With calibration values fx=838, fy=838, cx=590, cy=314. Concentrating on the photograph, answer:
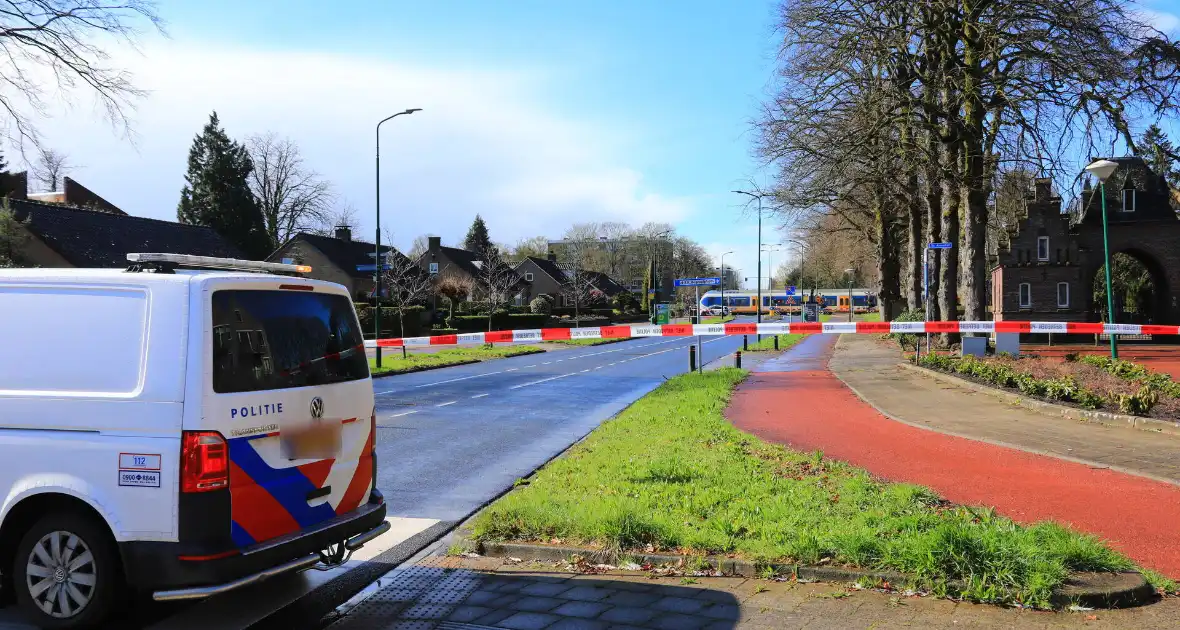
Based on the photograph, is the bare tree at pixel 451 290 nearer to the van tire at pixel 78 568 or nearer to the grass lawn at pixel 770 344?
the grass lawn at pixel 770 344

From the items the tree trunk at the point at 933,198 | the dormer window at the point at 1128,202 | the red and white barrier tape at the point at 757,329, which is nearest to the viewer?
the red and white barrier tape at the point at 757,329

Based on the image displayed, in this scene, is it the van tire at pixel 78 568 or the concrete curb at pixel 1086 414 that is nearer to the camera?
the van tire at pixel 78 568

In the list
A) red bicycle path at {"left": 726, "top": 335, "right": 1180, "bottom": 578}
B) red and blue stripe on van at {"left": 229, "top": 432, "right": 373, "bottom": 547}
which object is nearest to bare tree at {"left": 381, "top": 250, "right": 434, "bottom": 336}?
A: red bicycle path at {"left": 726, "top": 335, "right": 1180, "bottom": 578}

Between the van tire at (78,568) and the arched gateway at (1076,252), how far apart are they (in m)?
40.9

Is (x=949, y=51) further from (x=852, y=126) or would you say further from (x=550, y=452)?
(x=550, y=452)

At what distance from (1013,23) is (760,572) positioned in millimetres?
19688

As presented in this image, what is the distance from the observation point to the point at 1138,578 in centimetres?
465

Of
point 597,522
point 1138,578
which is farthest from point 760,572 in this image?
point 1138,578

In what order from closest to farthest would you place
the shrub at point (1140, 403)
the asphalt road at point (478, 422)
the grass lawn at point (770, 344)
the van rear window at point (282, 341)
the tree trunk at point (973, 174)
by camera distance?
1. the van rear window at point (282, 341)
2. the asphalt road at point (478, 422)
3. the shrub at point (1140, 403)
4. the tree trunk at point (973, 174)
5. the grass lawn at point (770, 344)

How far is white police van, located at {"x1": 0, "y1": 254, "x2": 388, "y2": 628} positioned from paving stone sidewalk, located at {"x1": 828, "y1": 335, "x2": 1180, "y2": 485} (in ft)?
25.1

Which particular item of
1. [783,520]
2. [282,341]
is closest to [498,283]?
[783,520]


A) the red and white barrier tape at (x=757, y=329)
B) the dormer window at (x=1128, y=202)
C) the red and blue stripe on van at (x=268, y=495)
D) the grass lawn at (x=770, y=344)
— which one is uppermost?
the dormer window at (x=1128, y=202)

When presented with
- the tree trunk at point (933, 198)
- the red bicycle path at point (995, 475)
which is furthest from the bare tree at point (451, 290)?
the red bicycle path at point (995, 475)

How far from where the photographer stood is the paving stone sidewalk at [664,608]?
14.1 feet
